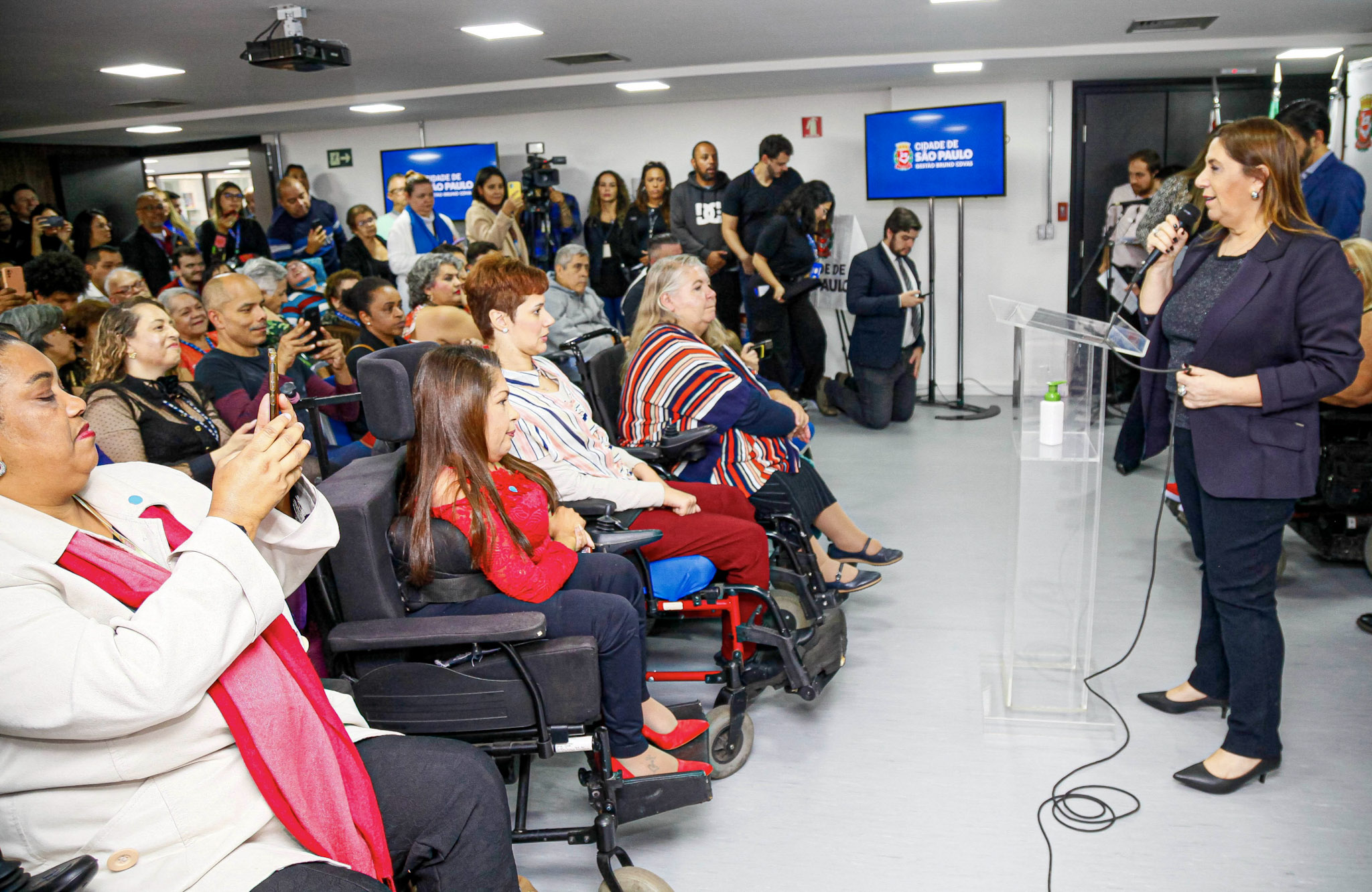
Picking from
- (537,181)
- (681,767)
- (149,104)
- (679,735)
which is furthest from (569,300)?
(149,104)

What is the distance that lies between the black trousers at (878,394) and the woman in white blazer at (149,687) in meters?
4.95

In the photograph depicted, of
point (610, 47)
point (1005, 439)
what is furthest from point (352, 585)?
point (1005, 439)

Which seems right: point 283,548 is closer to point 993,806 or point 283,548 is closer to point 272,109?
point 993,806

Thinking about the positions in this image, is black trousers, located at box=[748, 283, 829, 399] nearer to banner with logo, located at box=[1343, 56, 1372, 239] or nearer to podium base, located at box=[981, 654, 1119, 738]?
banner with logo, located at box=[1343, 56, 1372, 239]

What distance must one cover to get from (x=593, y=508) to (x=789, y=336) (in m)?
4.04

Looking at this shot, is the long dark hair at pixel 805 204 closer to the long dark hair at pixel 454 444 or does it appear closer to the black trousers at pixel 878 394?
the black trousers at pixel 878 394

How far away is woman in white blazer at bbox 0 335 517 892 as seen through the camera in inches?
45.3

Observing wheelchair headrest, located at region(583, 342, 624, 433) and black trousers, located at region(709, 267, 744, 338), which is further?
black trousers, located at region(709, 267, 744, 338)

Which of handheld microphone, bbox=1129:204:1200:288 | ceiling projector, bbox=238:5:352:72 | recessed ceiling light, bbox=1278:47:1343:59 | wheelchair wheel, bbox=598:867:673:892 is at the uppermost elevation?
recessed ceiling light, bbox=1278:47:1343:59

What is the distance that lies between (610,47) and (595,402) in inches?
118

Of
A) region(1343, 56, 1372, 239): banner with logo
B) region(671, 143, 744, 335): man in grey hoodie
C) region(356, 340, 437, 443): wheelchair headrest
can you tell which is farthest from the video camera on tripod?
region(356, 340, 437, 443): wheelchair headrest

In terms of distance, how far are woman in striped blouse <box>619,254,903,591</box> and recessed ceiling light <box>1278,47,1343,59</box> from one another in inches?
195

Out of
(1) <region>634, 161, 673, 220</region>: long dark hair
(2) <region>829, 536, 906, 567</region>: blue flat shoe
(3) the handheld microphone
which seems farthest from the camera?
(1) <region>634, 161, 673, 220</region>: long dark hair

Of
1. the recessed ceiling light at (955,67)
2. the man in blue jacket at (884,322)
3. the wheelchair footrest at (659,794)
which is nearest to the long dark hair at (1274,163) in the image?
the wheelchair footrest at (659,794)
